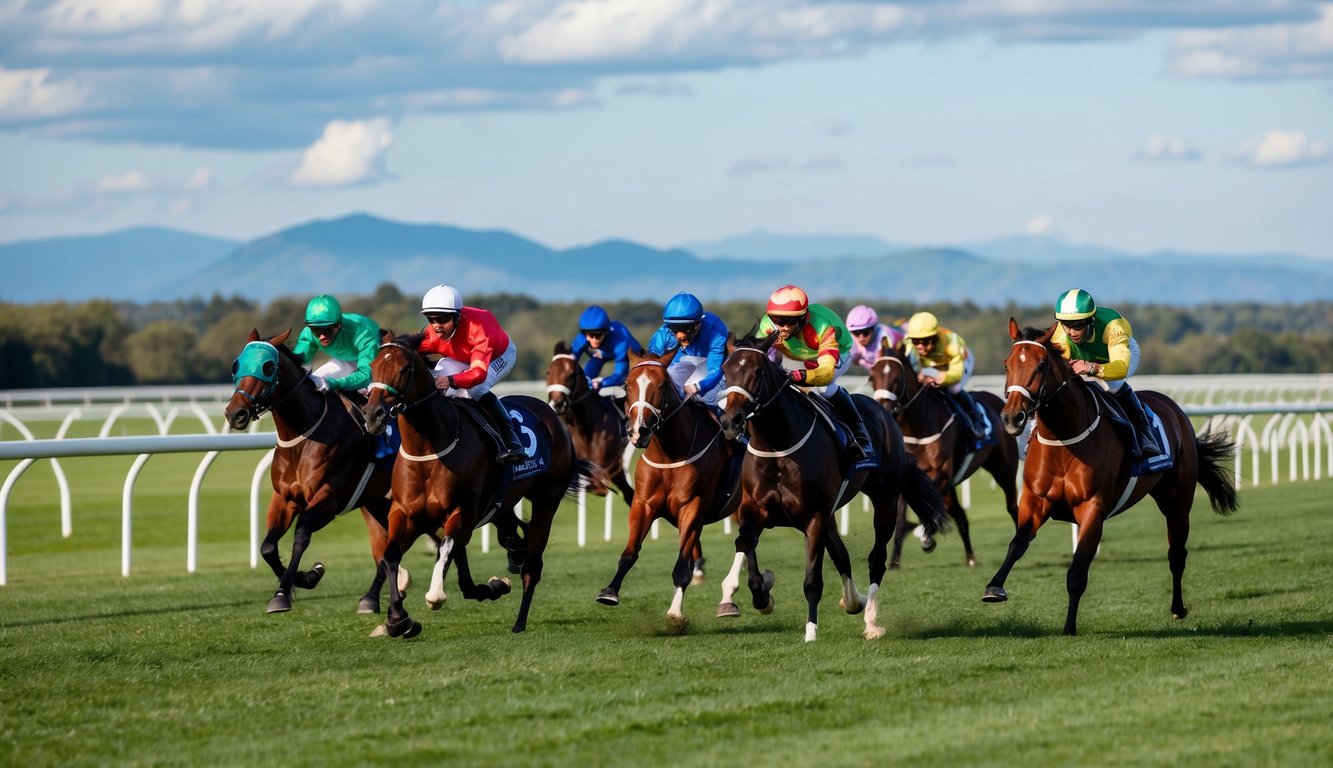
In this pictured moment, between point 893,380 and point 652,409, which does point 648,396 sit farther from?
point 893,380

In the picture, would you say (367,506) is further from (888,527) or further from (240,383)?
(888,527)

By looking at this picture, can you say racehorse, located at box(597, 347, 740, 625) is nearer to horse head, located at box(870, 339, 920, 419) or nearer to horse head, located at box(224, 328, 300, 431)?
horse head, located at box(224, 328, 300, 431)

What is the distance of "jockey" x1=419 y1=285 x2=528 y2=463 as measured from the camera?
Result: 792 centimetres

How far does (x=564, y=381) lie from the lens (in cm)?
1095

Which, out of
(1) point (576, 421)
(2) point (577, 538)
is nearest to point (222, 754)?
(1) point (576, 421)

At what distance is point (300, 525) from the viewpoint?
809 centimetres

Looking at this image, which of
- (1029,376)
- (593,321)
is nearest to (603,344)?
(593,321)

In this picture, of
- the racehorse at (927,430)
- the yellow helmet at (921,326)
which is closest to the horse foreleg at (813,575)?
the racehorse at (927,430)

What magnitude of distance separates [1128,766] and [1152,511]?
1233 cm

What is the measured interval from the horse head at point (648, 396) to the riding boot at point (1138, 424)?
7.16ft

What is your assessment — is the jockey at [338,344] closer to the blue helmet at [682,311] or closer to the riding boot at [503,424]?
the riding boot at [503,424]

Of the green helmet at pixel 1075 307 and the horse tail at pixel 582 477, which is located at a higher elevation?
the green helmet at pixel 1075 307

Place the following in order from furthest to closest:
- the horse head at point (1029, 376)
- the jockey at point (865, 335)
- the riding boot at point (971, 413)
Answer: the jockey at point (865, 335) < the riding boot at point (971, 413) < the horse head at point (1029, 376)

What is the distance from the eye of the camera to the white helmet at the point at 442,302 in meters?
7.93
